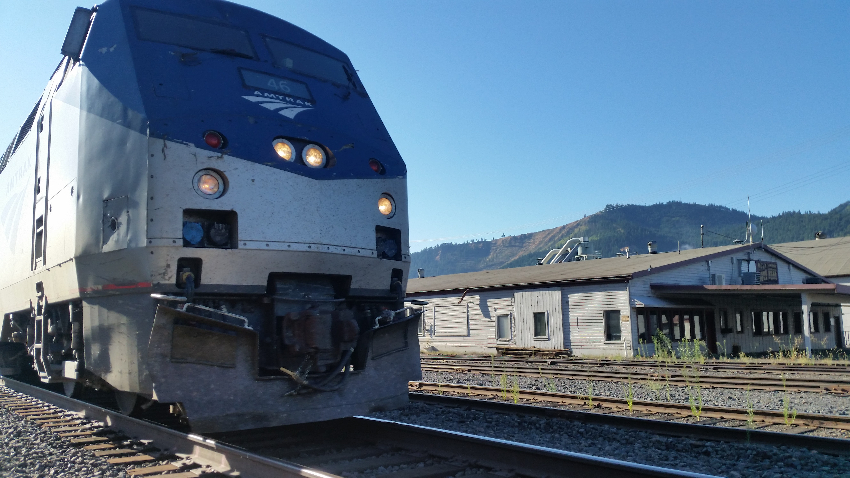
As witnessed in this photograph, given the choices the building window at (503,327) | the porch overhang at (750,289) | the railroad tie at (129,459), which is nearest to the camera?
the railroad tie at (129,459)

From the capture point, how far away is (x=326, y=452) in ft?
17.4

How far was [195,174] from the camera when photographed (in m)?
4.77

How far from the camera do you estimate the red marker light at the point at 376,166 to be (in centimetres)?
580

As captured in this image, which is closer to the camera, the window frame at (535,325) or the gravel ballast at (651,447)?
the gravel ballast at (651,447)

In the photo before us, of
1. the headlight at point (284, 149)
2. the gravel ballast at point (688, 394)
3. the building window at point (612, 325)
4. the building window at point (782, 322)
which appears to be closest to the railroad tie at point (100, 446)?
the headlight at point (284, 149)

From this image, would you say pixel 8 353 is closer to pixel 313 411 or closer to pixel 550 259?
pixel 313 411

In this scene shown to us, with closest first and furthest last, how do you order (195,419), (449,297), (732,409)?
(195,419), (732,409), (449,297)

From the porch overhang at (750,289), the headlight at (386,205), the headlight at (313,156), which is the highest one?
the headlight at (313,156)

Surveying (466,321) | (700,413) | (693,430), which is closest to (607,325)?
(466,321)

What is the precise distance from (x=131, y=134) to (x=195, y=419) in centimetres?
219

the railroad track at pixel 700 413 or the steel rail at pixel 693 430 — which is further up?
the steel rail at pixel 693 430

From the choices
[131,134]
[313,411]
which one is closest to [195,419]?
[313,411]

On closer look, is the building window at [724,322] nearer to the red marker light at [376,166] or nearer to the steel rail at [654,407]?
the steel rail at [654,407]

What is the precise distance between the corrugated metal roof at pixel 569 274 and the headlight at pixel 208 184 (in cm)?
1922
